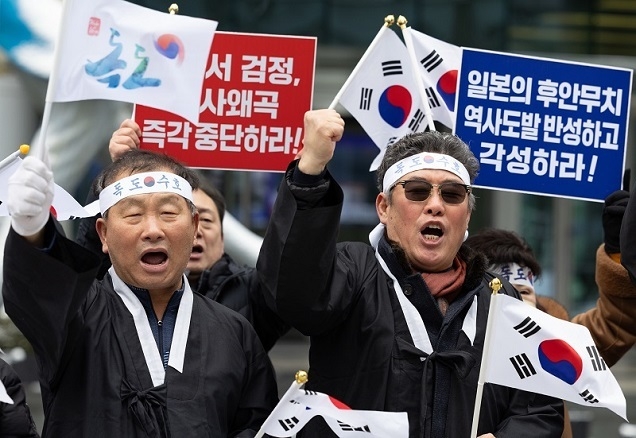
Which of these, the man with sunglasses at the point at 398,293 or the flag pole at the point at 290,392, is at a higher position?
the man with sunglasses at the point at 398,293

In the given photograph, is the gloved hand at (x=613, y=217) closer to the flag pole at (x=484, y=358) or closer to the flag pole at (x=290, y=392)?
the flag pole at (x=484, y=358)

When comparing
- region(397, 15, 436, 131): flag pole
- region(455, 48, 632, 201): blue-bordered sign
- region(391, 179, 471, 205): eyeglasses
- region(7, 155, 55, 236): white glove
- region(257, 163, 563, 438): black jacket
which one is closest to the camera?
region(7, 155, 55, 236): white glove

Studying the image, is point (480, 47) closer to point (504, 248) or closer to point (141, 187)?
point (504, 248)

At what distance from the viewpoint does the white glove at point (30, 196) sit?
11.1 feet

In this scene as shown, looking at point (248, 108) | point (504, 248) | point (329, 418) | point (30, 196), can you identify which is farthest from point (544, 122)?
point (30, 196)

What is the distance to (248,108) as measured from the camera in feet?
17.4

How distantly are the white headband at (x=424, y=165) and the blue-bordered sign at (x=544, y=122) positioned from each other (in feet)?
3.55

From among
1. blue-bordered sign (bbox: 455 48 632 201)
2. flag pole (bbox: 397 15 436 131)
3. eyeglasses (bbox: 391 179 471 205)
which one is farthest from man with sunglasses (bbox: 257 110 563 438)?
blue-bordered sign (bbox: 455 48 632 201)

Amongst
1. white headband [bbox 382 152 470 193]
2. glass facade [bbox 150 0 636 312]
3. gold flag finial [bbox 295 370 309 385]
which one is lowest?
gold flag finial [bbox 295 370 309 385]

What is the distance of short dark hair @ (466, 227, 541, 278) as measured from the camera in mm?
5230

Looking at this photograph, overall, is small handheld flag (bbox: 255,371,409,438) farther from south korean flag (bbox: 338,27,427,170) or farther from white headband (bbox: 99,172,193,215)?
south korean flag (bbox: 338,27,427,170)

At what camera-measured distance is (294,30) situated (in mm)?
13773

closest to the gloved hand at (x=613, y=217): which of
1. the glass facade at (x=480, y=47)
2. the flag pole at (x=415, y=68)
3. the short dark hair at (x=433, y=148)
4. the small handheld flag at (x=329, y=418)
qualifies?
the flag pole at (x=415, y=68)

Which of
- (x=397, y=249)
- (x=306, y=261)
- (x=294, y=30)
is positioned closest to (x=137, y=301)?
(x=306, y=261)
